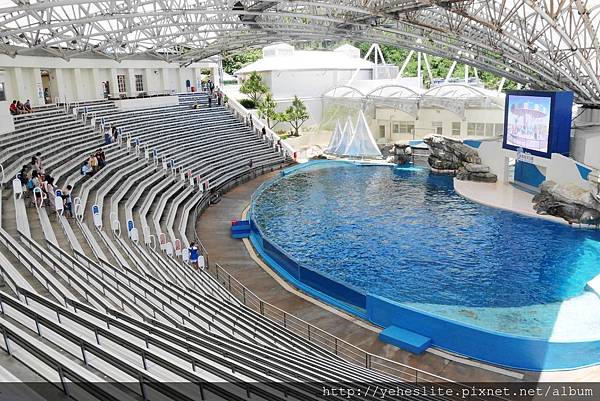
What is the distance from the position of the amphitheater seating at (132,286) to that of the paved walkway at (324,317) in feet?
5.38

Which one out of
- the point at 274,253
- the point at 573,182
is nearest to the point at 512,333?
the point at 274,253

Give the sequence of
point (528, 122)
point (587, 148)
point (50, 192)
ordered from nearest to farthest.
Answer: point (50, 192) < point (587, 148) < point (528, 122)

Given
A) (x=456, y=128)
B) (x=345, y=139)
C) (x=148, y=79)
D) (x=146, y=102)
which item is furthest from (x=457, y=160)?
(x=148, y=79)

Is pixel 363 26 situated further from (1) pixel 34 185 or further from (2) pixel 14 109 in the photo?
(1) pixel 34 185

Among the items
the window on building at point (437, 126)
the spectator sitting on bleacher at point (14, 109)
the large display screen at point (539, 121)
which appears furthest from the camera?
the window on building at point (437, 126)

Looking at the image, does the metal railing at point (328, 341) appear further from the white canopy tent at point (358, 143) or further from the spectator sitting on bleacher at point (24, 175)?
the white canopy tent at point (358, 143)

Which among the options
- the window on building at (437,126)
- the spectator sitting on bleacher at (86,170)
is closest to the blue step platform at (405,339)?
the spectator sitting on bleacher at (86,170)

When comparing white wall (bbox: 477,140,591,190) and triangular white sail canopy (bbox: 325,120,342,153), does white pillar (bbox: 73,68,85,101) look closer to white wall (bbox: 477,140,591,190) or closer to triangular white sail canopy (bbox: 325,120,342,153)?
triangular white sail canopy (bbox: 325,120,342,153)

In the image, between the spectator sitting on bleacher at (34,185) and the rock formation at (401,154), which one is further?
the rock formation at (401,154)

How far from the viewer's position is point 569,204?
27.0m

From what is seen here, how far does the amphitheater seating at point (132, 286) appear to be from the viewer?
6148 millimetres

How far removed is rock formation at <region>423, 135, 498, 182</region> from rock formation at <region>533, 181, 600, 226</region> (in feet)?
25.3

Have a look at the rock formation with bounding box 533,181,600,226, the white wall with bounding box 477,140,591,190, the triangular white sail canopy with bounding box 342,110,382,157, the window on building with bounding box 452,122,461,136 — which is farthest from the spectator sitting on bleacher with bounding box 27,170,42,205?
the window on building with bounding box 452,122,461,136

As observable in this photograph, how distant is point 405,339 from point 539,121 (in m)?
22.3
